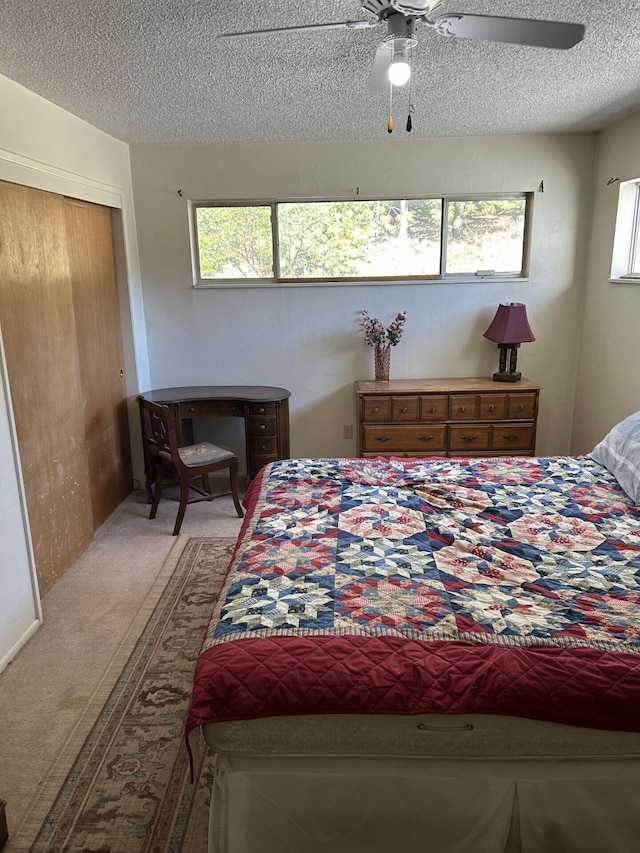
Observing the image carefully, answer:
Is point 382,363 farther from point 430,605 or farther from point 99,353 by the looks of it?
point 430,605

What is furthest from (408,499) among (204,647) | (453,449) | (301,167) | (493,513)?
(301,167)

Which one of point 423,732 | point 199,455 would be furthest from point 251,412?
point 423,732

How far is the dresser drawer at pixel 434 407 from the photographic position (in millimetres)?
4199

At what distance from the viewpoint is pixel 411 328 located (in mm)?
4559

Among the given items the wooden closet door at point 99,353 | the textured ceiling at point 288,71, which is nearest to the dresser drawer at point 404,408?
the textured ceiling at point 288,71

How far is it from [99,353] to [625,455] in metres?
3.08

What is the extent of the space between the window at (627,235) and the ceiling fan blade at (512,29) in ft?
7.41

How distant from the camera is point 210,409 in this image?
427 cm

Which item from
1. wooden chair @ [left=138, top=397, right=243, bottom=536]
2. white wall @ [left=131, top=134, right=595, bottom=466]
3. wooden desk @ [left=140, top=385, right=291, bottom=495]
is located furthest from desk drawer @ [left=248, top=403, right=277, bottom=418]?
white wall @ [left=131, top=134, right=595, bottom=466]

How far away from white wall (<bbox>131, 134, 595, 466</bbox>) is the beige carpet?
1275mm

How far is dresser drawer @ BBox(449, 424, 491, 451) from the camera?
4.23 metres

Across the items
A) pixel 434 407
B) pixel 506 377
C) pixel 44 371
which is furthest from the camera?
pixel 506 377

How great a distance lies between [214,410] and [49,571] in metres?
1.55

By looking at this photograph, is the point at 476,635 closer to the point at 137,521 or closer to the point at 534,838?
the point at 534,838
